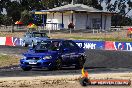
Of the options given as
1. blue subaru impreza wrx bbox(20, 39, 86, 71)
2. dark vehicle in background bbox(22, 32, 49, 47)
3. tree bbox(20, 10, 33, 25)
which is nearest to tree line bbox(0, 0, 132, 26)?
tree bbox(20, 10, 33, 25)

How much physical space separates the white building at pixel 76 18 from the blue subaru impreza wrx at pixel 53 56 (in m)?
55.6

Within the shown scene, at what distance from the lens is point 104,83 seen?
48.4 ft

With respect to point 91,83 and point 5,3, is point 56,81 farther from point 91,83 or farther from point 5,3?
point 5,3

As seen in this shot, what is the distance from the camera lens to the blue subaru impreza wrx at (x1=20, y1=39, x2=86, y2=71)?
67.7 ft

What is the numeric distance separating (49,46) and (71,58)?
4.16 feet

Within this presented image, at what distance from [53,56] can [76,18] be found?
5973 cm

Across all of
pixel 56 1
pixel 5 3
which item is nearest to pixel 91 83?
pixel 5 3

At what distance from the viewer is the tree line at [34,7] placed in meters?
99.2

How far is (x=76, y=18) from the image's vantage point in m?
80.2

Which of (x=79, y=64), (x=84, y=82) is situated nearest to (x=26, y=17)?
(x=79, y=64)

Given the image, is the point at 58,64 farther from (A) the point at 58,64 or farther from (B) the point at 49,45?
(B) the point at 49,45

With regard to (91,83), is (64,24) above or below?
below

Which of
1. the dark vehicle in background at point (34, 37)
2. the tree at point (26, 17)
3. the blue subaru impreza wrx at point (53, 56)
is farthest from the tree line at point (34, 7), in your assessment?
the blue subaru impreza wrx at point (53, 56)

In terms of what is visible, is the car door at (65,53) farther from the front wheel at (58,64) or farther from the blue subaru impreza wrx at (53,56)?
the front wheel at (58,64)
